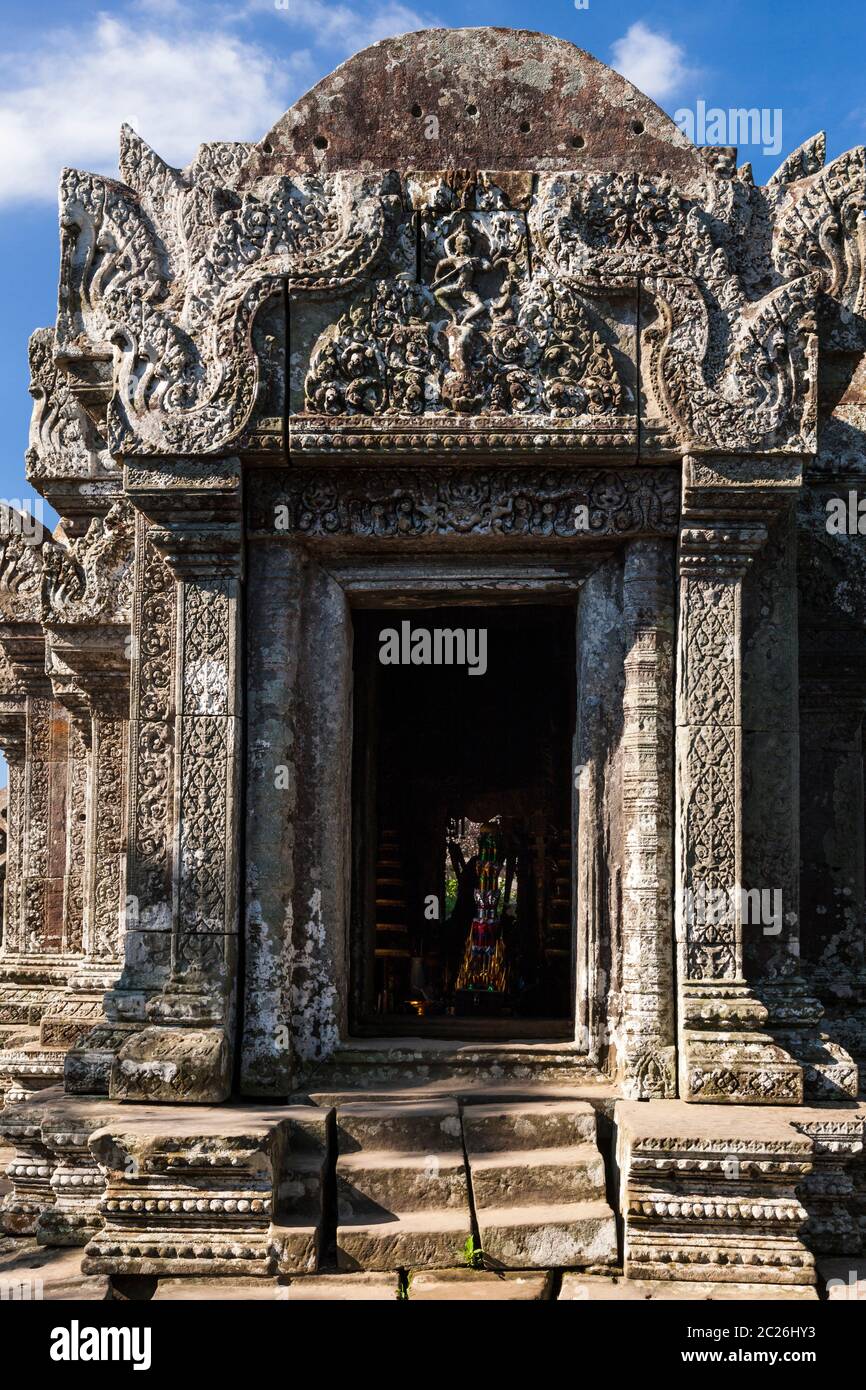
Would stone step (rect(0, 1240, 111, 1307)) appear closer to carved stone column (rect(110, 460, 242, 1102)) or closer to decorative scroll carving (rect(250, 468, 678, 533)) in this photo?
carved stone column (rect(110, 460, 242, 1102))

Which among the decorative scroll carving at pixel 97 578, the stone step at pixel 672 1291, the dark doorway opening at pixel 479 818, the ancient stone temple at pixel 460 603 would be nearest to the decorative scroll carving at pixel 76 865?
the decorative scroll carving at pixel 97 578

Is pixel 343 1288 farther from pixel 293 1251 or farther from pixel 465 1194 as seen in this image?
pixel 465 1194

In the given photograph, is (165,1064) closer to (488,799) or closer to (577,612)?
(577,612)

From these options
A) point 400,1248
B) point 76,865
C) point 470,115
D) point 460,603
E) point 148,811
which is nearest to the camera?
point 400,1248

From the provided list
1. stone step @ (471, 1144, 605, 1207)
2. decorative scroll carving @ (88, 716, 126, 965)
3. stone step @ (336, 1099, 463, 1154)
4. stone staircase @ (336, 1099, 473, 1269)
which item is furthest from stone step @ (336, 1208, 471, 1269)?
decorative scroll carving @ (88, 716, 126, 965)

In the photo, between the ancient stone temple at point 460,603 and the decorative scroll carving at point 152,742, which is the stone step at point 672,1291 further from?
the decorative scroll carving at point 152,742

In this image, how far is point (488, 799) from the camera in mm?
12156

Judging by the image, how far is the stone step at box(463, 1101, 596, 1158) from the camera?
20.5 feet

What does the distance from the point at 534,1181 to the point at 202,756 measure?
2339mm

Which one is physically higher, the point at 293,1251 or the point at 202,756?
the point at 202,756

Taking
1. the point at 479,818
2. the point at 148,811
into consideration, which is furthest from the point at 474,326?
the point at 479,818

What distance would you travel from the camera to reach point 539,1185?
6.07 meters

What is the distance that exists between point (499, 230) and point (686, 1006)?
11.7 feet

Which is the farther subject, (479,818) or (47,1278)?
(479,818)
